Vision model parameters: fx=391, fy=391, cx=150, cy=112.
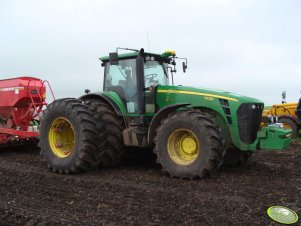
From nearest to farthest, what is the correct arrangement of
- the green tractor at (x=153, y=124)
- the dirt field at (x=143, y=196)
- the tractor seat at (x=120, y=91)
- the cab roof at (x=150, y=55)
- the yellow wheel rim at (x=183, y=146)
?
the dirt field at (x=143, y=196), the green tractor at (x=153, y=124), the yellow wheel rim at (x=183, y=146), the cab roof at (x=150, y=55), the tractor seat at (x=120, y=91)

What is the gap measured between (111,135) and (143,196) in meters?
2.07

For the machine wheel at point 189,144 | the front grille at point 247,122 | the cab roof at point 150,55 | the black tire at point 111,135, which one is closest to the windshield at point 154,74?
the cab roof at point 150,55

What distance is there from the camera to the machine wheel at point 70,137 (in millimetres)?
6746

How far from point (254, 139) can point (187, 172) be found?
129 centimetres

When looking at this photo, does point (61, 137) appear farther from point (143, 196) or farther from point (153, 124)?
point (143, 196)

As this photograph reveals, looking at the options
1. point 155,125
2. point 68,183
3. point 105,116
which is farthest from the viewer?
point 105,116

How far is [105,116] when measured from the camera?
7125 millimetres

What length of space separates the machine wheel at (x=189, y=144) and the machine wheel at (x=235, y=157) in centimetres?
107

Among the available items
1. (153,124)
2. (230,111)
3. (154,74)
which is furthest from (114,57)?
(230,111)

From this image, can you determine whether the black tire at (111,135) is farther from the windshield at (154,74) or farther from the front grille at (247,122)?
the front grille at (247,122)

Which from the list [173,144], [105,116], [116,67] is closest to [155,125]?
[173,144]

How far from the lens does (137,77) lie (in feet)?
23.3

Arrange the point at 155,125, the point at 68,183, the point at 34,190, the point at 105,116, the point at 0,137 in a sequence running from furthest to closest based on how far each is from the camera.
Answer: the point at 0,137 < the point at 105,116 < the point at 155,125 < the point at 68,183 < the point at 34,190

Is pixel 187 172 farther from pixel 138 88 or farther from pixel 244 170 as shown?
pixel 138 88
